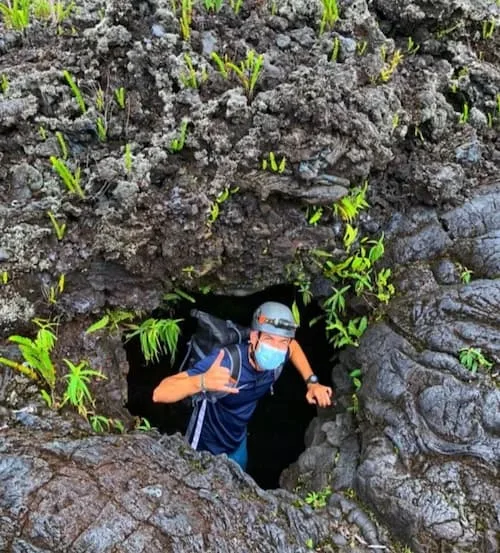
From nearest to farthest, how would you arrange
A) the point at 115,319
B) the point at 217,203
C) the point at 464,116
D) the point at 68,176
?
the point at 68,176 → the point at 217,203 → the point at 115,319 → the point at 464,116

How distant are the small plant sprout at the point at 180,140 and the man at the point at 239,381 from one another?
1228mm

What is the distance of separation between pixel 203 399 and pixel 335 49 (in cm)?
255

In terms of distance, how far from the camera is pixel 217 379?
3871mm

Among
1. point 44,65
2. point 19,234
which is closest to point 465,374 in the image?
point 19,234

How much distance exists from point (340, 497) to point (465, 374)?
103 centimetres

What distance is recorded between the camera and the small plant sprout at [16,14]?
4.09 meters

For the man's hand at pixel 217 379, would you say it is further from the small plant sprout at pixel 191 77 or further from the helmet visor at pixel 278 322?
the small plant sprout at pixel 191 77

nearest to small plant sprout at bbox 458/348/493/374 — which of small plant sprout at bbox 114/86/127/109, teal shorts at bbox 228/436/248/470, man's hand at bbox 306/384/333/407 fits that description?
man's hand at bbox 306/384/333/407

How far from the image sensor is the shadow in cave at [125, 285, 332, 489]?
518 centimetres

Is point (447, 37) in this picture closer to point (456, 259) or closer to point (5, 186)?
point (456, 259)

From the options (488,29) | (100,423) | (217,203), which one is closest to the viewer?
(100,423)

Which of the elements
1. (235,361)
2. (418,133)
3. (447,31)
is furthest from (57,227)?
(447,31)

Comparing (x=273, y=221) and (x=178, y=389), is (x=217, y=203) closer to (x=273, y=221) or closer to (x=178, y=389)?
(x=273, y=221)

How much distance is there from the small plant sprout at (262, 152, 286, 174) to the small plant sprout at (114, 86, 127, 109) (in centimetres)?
98
